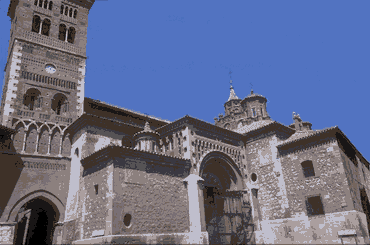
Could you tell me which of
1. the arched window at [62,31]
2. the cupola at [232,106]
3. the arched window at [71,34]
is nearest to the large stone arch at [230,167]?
the arched window at [71,34]

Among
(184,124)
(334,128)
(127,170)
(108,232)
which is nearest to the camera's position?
(108,232)

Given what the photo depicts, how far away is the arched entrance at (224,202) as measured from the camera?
1931 centimetres

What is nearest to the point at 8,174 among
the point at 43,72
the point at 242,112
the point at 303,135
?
the point at 43,72

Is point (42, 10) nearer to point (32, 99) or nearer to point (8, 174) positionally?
point (32, 99)

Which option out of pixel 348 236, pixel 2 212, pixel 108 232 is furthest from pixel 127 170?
pixel 348 236

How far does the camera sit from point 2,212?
53.7 ft

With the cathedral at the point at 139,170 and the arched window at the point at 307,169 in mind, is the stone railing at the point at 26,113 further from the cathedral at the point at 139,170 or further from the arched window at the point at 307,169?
the arched window at the point at 307,169

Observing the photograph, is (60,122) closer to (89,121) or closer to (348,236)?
(89,121)

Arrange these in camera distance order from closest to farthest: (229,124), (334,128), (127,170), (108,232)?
(108,232) < (127,170) < (334,128) < (229,124)

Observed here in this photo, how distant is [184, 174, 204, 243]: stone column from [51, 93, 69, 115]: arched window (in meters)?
10.5

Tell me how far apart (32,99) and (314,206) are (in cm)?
2064

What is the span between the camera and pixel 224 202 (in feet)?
66.1

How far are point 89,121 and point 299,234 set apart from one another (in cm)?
1545

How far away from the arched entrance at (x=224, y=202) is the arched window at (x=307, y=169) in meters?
4.61
